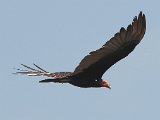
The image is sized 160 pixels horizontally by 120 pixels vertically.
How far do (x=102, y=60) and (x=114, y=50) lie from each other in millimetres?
642

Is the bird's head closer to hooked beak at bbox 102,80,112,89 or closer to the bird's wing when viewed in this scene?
hooked beak at bbox 102,80,112,89

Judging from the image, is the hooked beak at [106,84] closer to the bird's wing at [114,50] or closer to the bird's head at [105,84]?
the bird's head at [105,84]

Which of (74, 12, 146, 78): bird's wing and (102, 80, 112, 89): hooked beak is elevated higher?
(74, 12, 146, 78): bird's wing

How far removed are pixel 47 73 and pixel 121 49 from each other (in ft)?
9.13

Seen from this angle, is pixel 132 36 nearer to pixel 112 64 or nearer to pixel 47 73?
pixel 112 64

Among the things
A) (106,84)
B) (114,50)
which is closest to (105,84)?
(106,84)

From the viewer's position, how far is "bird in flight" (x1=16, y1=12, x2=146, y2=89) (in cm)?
2295

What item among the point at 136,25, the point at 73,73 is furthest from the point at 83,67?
the point at 136,25

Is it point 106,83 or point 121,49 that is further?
point 106,83

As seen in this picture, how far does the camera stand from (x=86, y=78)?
82.1 feet

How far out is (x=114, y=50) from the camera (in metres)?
23.7

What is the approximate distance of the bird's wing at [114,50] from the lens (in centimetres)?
2286

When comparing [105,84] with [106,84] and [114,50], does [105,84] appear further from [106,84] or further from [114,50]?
[114,50]

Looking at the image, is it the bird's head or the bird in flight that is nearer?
the bird in flight
